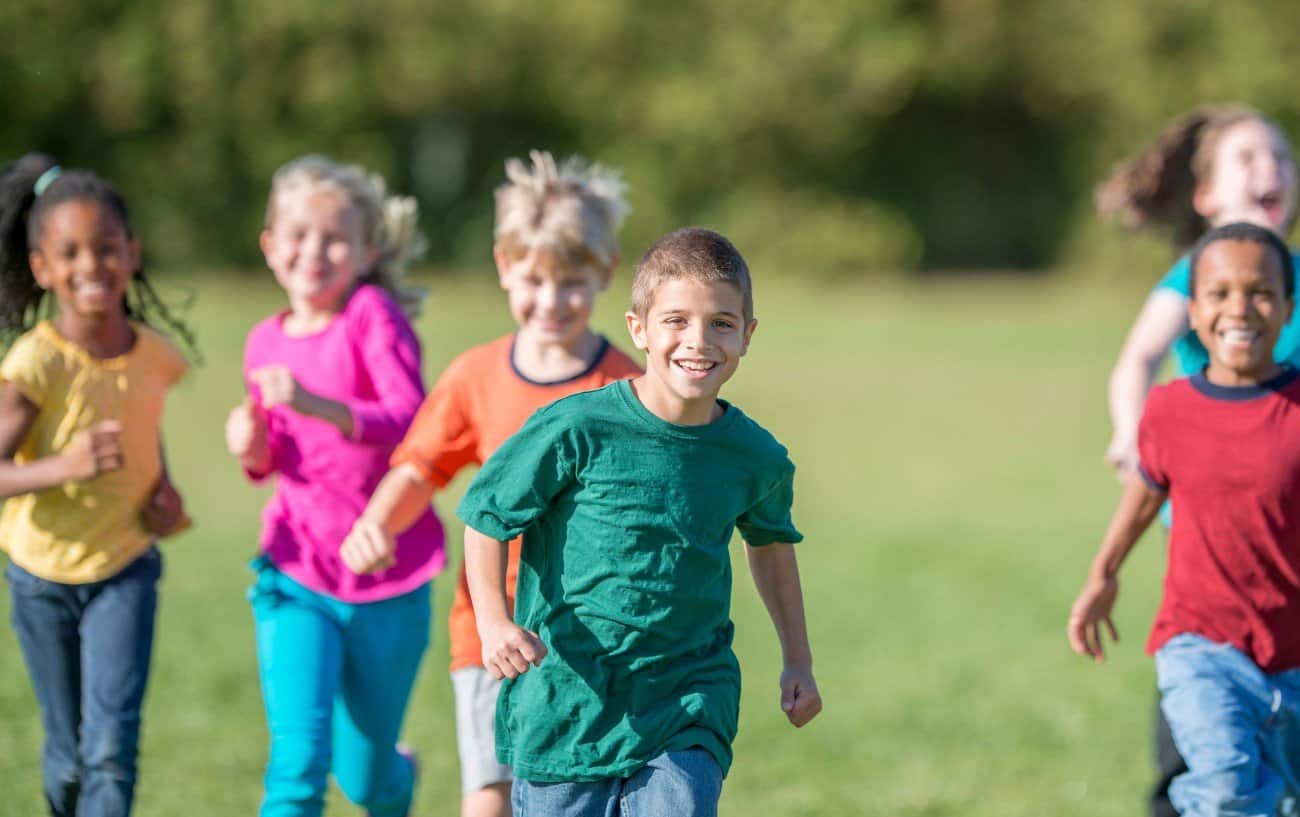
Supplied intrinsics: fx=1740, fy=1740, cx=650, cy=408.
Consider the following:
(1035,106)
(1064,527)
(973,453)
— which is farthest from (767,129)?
(1064,527)

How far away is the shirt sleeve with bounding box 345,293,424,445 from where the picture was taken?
14.6ft

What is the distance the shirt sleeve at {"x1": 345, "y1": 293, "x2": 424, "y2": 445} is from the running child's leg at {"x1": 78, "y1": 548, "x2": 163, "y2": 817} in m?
0.69

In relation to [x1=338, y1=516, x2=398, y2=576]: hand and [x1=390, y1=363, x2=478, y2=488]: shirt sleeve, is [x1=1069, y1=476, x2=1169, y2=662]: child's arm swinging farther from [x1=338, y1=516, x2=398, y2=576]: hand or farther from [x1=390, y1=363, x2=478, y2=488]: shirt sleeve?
[x1=338, y1=516, x2=398, y2=576]: hand

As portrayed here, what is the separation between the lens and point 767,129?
113ft

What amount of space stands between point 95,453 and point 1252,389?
2707 millimetres

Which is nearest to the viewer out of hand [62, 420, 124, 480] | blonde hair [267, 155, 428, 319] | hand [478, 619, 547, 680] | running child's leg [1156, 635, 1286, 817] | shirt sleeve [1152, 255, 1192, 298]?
hand [478, 619, 547, 680]

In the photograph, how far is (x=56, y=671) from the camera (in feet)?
14.3

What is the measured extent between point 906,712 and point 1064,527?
16.1 ft

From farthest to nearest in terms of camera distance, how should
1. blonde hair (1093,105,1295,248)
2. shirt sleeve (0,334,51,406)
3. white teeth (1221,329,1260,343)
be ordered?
1. blonde hair (1093,105,1295,248)
2. shirt sleeve (0,334,51,406)
3. white teeth (1221,329,1260,343)

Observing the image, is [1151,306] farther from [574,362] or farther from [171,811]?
[171,811]

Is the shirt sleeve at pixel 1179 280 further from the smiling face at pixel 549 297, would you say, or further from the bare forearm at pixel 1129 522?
the smiling face at pixel 549 297

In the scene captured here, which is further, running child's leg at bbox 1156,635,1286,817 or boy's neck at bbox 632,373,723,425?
running child's leg at bbox 1156,635,1286,817

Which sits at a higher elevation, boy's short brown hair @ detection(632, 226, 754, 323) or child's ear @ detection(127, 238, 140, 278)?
child's ear @ detection(127, 238, 140, 278)

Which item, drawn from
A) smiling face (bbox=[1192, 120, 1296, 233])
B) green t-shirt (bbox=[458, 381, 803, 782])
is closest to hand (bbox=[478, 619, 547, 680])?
green t-shirt (bbox=[458, 381, 803, 782])
